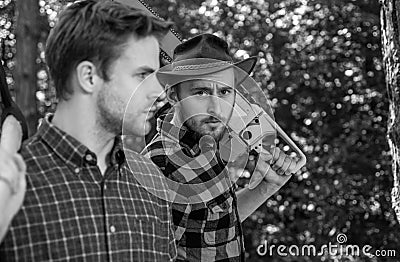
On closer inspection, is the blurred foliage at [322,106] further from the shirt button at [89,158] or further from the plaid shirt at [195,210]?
the shirt button at [89,158]

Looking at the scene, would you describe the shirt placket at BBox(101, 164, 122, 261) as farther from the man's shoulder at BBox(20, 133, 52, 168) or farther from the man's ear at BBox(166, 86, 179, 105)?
the man's ear at BBox(166, 86, 179, 105)

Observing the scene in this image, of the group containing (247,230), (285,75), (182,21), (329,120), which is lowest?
(247,230)

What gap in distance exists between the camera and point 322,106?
445 cm

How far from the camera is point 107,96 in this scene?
4.78 ft

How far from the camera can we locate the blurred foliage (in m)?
4.32

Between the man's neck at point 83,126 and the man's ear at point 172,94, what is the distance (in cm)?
57

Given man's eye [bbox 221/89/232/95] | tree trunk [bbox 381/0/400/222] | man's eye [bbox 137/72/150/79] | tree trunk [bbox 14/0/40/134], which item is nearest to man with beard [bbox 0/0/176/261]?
man's eye [bbox 137/72/150/79]

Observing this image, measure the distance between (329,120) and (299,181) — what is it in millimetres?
412

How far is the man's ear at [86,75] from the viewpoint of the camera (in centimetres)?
145

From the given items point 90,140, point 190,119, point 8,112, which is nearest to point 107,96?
point 90,140

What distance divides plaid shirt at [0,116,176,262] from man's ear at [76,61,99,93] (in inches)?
4.3

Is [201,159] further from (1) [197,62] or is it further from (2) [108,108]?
(2) [108,108]

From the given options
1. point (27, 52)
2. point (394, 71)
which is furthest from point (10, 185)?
point (27, 52)

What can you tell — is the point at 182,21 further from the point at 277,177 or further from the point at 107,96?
the point at 107,96
